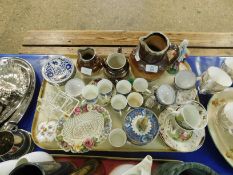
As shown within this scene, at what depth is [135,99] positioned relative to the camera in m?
0.91

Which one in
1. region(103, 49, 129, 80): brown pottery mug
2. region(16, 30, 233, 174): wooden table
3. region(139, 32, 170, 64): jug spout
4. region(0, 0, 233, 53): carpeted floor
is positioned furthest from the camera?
region(0, 0, 233, 53): carpeted floor

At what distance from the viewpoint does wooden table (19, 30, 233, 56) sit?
1186 millimetres

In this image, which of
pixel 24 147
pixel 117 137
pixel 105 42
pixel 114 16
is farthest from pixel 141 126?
pixel 114 16

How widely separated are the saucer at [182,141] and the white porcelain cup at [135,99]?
108 mm

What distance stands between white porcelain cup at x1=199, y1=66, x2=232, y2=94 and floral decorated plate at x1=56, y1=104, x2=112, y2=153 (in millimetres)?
401

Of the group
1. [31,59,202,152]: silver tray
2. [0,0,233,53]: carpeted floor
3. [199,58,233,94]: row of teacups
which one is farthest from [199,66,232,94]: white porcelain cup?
[0,0,233,53]: carpeted floor

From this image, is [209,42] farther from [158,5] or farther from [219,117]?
[158,5]

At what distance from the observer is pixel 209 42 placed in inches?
47.0

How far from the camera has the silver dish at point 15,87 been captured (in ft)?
3.09

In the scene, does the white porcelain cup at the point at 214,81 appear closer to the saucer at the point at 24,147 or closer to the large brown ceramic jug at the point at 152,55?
the large brown ceramic jug at the point at 152,55

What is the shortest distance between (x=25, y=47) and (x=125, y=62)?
0.60 m

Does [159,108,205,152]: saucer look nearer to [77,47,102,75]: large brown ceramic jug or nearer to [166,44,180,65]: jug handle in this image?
[166,44,180,65]: jug handle

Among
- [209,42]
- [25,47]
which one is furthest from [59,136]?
[209,42]

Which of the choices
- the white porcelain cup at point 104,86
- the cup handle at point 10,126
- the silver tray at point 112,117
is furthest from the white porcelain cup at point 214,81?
the cup handle at point 10,126
